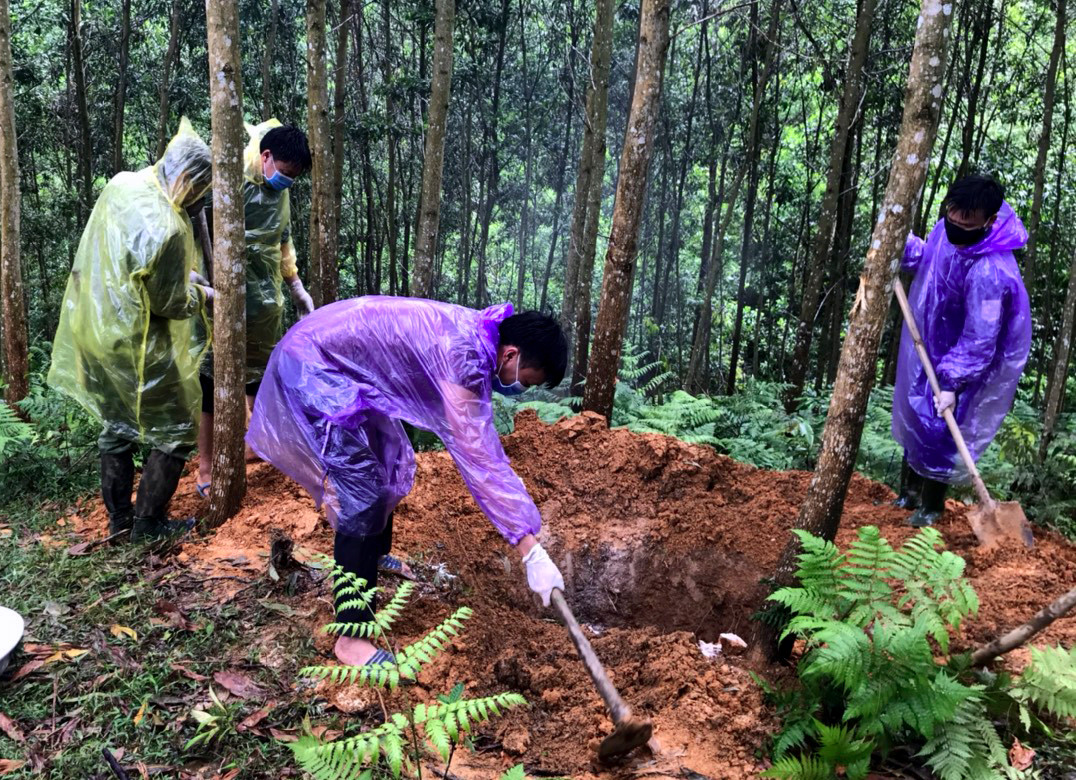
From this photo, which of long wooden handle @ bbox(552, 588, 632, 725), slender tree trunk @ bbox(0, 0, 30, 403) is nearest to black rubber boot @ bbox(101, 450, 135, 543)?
long wooden handle @ bbox(552, 588, 632, 725)

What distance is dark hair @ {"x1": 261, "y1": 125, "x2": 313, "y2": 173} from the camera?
4168mm

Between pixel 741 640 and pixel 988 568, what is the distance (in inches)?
55.3

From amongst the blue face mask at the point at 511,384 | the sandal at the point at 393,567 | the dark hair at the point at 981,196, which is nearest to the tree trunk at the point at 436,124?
the sandal at the point at 393,567

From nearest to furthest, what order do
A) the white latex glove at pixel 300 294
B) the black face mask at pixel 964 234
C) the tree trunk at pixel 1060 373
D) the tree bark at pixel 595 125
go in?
the black face mask at pixel 964 234, the white latex glove at pixel 300 294, the tree trunk at pixel 1060 373, the tree bark at pixel 595 125

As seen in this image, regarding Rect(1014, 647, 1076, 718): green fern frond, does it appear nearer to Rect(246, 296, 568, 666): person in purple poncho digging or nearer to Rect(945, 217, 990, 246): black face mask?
Rect(246, 296, 568, 666): person in purple poncho digging

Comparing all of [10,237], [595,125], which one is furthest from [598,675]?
[595,125]

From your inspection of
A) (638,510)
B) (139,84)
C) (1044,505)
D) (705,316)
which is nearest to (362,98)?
(139,84)

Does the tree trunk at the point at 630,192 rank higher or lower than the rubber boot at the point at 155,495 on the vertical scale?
higher

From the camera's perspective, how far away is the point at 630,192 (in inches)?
207

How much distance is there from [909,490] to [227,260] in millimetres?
4399

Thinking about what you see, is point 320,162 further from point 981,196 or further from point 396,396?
point 981,196

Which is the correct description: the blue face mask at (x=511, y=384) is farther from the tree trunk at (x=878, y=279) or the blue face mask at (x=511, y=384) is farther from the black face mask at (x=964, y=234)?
the black face mask at (x=964, y=234)

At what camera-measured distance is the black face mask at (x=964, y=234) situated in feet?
13.5

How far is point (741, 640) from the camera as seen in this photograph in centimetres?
377
